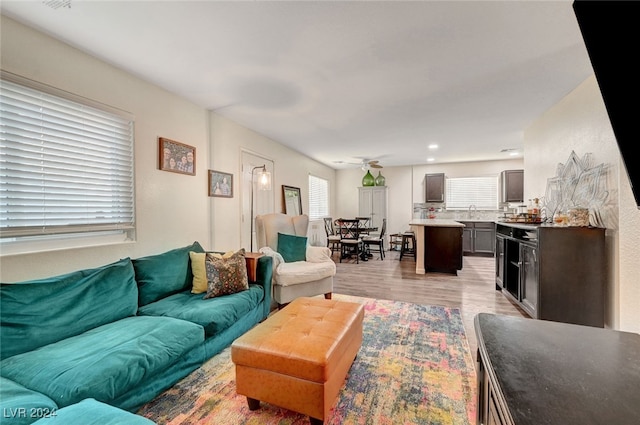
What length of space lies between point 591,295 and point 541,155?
201 cm

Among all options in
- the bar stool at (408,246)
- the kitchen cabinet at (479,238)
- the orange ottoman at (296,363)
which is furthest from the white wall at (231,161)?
the kitchen cabinet at (479,238)

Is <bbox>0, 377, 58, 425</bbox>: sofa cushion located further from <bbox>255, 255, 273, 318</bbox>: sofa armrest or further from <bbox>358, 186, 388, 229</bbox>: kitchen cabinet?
<bbox>358, 186, 388, 229</bbox>: kitchen cabinet

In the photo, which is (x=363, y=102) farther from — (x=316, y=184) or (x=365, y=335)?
(x=316, y=184)

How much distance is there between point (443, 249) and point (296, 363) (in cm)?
416

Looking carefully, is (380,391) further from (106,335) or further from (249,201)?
(249,201)

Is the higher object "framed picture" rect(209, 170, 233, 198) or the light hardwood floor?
"framed picture" rect(209, 170, 233, 198)

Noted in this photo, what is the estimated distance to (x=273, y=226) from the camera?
3.82 metres

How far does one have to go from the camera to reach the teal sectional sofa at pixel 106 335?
4.26ft

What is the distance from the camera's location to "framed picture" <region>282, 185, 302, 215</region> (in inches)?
208

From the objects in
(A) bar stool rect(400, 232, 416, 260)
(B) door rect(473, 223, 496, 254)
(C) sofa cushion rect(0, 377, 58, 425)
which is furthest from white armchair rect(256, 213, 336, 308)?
(B) door rect(473, 223, 496, 254)

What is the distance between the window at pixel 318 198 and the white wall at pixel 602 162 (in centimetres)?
441

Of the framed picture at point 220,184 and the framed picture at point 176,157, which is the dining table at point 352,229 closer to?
the framed picture at point 220,184

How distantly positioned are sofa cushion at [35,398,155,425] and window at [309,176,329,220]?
18.7ft

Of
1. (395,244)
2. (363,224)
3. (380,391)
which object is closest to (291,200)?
(363,224)
